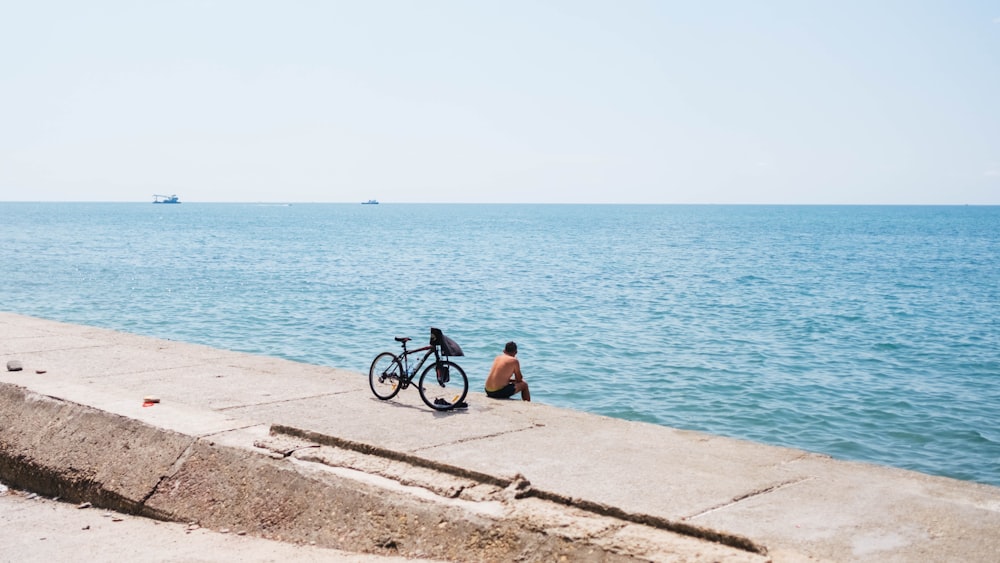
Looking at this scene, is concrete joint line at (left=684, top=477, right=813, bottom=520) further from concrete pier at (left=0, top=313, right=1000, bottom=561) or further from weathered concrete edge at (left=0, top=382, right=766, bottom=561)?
weathered concrete edge at (left=0, top=382, right=766, bottom=561)

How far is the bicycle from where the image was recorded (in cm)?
910

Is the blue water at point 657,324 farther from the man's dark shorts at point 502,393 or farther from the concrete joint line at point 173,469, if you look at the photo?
the concrete joint line at point 173,469

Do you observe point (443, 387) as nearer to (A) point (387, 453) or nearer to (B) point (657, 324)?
(A) point (387, 453)

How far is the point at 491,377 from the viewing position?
1033 cm

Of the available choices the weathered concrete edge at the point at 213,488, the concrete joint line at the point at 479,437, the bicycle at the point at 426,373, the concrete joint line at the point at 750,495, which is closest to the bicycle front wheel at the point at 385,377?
the bicycle at the point at 426,373

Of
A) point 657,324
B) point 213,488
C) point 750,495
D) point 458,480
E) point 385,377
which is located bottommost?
point 657,324

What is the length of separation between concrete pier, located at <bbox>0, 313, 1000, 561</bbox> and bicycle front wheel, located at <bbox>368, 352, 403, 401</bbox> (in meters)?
0.21

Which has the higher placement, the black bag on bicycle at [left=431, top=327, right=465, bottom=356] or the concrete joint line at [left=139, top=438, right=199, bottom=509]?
the black bag on bicycle at [left=431, top=327, right=465, bottom=356]

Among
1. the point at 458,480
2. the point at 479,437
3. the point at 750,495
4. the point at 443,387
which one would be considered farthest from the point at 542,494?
the point at 443,387

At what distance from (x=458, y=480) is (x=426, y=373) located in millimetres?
3039

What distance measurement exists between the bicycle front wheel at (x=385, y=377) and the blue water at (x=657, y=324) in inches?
241

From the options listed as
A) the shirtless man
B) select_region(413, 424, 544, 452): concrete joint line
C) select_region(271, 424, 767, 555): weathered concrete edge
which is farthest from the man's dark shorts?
select_region(271, 424, 767, 555): weathered concrete edge

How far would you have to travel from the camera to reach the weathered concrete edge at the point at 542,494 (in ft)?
17.0

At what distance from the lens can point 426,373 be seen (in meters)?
9.30
